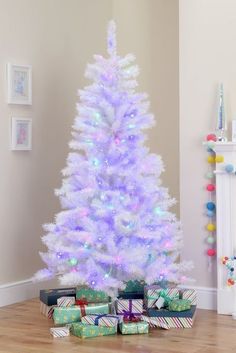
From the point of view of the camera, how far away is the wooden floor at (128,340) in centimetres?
376

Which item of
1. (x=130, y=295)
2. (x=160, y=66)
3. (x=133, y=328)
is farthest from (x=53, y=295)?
(x=160, y=66)

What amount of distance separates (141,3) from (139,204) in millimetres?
2241

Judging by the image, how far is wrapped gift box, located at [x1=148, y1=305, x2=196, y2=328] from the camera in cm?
424

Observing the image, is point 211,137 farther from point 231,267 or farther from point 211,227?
point 231,267

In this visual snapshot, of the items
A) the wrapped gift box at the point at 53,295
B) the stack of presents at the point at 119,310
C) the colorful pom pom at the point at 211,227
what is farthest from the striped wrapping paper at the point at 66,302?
the colorful pom pom at the point at 211,227

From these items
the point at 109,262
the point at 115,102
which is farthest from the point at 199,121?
the point at 109,262

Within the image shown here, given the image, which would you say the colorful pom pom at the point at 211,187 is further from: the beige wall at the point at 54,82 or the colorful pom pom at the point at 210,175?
the beige wall at the point at 54,82

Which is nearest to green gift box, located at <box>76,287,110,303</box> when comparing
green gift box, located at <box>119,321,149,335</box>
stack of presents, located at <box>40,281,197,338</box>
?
stack of presents, located at <box>40,281,197,338</box>

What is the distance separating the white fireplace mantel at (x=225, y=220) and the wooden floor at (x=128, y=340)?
6.3 inches

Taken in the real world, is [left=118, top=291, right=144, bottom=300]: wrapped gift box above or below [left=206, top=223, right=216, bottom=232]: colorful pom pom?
below

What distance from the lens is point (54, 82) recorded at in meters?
5.44

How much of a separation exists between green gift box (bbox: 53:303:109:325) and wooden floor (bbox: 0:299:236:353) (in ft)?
0.32

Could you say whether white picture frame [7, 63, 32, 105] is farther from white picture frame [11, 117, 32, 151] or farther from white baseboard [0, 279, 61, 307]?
white baseboard [0, 279, 61, 307]

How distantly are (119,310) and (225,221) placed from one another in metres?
0.87
